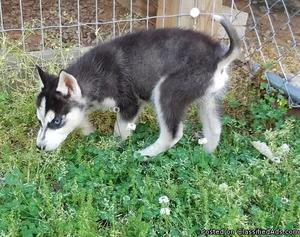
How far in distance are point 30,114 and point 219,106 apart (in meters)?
1.41

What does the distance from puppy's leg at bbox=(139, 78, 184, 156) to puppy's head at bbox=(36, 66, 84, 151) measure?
21.8 inches

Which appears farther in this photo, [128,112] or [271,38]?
[271,38]

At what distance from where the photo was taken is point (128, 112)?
13.6ft

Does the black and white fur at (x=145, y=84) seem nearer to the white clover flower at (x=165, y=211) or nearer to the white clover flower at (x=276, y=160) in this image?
the white clover flower at (x=276, y=160)

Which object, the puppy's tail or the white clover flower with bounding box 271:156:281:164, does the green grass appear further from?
the puppy's tail

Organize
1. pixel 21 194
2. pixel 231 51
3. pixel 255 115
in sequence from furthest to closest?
1. pixel 255 115
2. pixel 231 51
3. pixel 21 194


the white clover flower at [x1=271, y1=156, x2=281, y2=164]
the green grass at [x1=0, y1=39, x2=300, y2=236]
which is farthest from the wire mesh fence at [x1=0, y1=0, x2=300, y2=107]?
the white clover flower at [x1=271, y1=156, x2=281, y2=164]

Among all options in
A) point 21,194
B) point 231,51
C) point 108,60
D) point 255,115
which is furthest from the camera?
point 255,115

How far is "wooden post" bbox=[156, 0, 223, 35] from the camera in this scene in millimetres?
4914

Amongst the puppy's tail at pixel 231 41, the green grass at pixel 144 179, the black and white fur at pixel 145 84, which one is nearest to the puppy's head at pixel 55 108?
the black and white fur at pixel 145 84

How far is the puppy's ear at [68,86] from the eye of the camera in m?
3.78

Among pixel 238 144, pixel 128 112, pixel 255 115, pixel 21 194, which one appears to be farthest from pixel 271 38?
pixel 21 194

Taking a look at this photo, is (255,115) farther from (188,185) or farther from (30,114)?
(30,114)

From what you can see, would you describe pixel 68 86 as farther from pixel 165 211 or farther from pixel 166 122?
pixel 165 211
